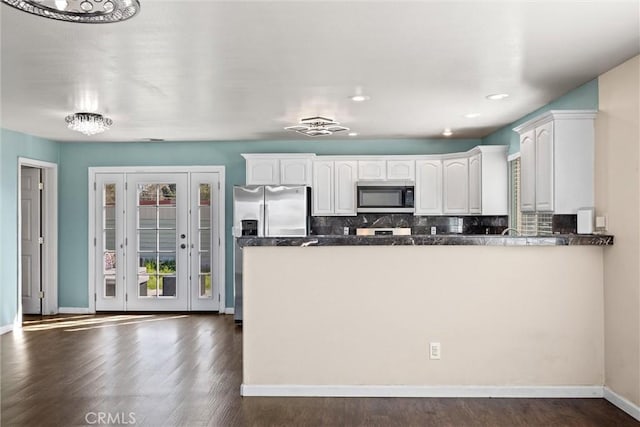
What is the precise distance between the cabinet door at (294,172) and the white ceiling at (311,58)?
1302 mm

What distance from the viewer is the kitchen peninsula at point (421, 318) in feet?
13.0

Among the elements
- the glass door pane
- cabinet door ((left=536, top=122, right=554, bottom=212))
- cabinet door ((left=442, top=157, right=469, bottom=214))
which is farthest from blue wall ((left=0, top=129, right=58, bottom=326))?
cabinet door ((left=536, top=122, right=554, bottom=212))

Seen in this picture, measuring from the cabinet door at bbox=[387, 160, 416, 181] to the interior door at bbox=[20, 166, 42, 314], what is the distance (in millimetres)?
4819

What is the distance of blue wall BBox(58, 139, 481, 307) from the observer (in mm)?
7535

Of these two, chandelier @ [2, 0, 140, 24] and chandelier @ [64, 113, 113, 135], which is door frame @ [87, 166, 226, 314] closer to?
chandelier @ [64, 113, 113, 135]

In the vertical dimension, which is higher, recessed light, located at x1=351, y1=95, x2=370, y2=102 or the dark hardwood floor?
recessed light, located at x1=351, y1=95, x2=370, y2=102

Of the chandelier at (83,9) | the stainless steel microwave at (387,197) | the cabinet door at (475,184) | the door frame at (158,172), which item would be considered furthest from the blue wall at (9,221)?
the cabinet door at (475,184)

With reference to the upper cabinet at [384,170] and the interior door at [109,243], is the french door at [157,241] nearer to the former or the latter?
the interior door at [109,243]

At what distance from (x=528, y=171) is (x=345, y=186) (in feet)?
9.67

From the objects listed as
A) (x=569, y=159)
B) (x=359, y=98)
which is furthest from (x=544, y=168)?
(x=359, y=98)

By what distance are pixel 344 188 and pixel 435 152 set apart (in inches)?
55.3

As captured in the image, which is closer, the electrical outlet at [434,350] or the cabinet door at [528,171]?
the electrical outlet at [434,350]

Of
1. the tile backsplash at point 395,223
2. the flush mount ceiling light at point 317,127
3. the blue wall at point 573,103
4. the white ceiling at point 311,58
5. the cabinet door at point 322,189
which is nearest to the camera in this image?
the white ceiling at point 311,58

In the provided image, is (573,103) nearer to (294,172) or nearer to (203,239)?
(294,172)
